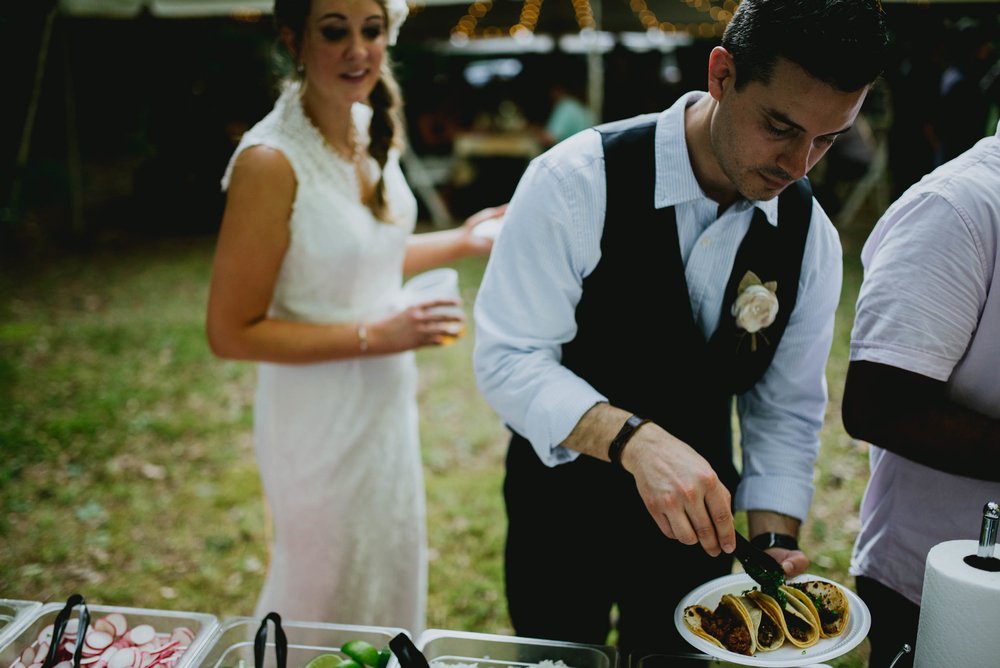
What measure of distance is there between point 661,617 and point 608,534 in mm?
274

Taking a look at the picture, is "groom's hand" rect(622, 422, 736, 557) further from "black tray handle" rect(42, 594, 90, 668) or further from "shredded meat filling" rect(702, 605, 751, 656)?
"black tray handle" rect(42, 594, 90, 668)

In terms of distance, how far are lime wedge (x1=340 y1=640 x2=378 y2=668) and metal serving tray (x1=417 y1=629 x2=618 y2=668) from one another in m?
0.08

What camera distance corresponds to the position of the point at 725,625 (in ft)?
4.40

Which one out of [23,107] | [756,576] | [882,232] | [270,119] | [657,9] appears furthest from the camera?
[657,9]

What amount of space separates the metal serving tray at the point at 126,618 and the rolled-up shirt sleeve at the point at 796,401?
1114mm

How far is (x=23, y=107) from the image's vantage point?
2588 millimetres

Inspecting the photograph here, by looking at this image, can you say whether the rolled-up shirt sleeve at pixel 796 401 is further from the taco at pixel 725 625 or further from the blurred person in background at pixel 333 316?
the blurred person in background at pixel 333 316

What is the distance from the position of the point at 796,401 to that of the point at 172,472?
375 cm

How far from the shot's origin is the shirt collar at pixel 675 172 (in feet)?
4.89

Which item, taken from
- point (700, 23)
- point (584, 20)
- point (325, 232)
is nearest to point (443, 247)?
point (325, 232)

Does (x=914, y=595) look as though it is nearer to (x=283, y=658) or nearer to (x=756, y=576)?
(x=756, y=576)

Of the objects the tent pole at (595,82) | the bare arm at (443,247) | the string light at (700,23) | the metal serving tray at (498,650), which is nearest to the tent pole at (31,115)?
the bare arm at (443,247)

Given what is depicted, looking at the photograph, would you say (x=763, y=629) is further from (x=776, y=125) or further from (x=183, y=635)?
(x=183, y=635)

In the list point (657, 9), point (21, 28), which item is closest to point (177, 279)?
point (657, 9)
